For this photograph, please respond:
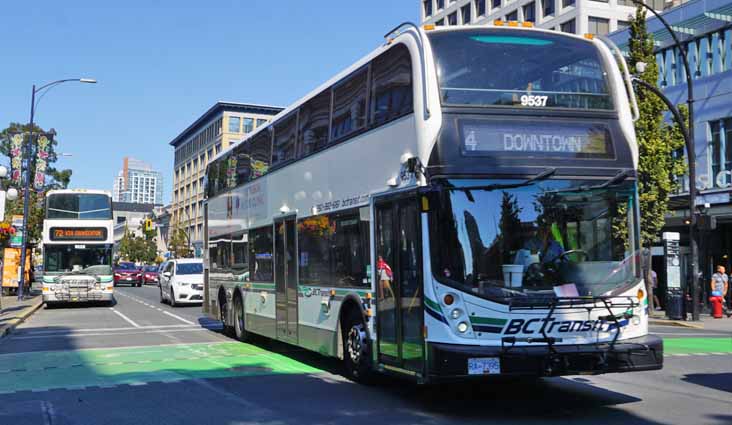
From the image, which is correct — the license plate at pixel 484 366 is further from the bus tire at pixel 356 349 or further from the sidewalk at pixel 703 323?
the sidewalk at pixel 703 323

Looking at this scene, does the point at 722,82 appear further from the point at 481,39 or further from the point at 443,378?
the point at 443,378

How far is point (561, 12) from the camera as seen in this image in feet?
171

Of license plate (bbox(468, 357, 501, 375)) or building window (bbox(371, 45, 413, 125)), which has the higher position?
building window (bbox(371, 45, 413, 125))

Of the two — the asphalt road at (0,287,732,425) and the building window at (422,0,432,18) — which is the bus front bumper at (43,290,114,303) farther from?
the building window at (422,0,432,18)

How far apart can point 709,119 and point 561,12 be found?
24504 mm

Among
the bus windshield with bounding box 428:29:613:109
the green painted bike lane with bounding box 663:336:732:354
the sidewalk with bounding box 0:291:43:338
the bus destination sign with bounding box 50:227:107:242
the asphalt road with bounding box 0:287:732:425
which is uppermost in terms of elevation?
the bus windshield with bounding box 428:29:613:109

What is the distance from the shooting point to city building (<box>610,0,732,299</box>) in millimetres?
28578

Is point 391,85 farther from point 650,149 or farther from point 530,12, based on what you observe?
Answer: point 530,12

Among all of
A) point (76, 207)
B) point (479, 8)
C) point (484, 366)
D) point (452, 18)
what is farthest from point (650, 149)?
point (452, 18)

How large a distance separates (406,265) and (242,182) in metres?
8.37

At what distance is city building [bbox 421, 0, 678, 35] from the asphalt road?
35.5 m

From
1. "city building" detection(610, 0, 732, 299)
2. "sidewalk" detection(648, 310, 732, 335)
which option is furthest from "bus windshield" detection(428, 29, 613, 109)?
"city building" detection(610, 0, 732, 299)

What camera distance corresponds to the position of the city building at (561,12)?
5044 cm

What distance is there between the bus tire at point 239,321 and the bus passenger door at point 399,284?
Result: 755 cm
